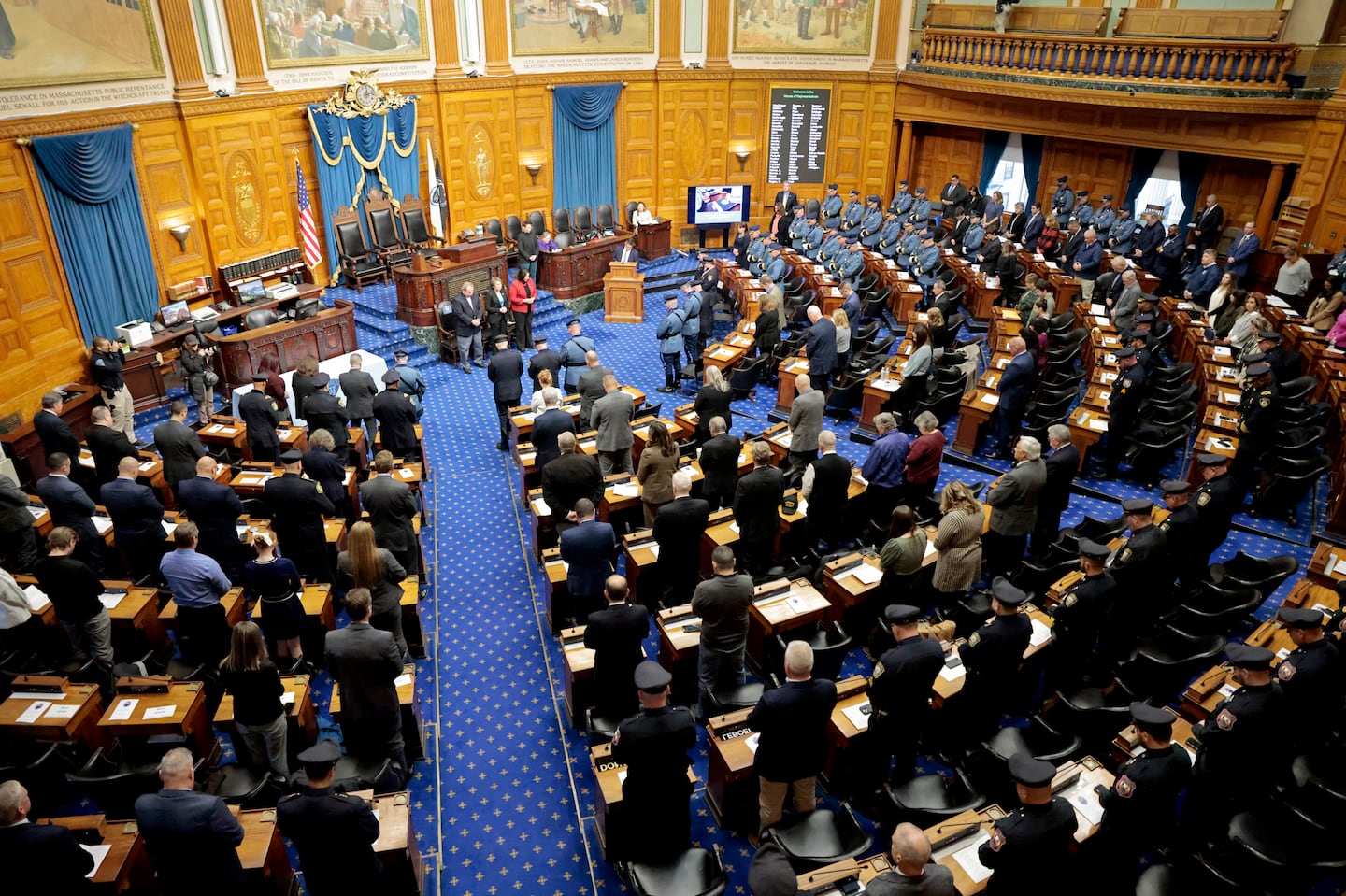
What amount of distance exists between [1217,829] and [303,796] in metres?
4.83

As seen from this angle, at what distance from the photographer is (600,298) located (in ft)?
54.0

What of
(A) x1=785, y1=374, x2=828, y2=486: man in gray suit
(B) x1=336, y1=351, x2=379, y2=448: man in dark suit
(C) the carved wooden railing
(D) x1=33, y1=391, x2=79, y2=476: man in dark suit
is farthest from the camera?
(C) the carved wooden railing

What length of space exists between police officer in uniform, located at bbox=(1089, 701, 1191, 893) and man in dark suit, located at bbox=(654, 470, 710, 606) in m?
3.20

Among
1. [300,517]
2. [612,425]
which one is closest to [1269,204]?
[612,425]

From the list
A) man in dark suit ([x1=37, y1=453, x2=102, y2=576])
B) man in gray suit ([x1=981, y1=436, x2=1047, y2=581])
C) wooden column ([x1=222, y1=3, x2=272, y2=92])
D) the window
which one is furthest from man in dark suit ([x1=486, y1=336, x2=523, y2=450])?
the window

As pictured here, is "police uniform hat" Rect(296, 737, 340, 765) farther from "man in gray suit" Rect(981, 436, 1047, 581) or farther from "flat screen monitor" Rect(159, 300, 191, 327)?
"flat screen monitor" Rect(159, 300, 191, 327)

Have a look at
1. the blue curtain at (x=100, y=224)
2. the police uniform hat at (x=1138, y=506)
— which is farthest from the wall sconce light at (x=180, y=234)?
the police uniform hat at (x=1138, y=506)

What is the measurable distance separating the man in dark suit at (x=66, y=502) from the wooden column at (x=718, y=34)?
16121 mm

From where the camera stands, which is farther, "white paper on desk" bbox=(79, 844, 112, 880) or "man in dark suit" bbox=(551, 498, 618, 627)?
"man in dark suit" bbox=(551, 498, 618, 627)

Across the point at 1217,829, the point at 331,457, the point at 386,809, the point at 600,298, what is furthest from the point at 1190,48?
the point at 386,809

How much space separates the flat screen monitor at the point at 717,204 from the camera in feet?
62.7

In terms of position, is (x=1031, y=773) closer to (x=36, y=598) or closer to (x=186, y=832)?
(x=186, y=832)

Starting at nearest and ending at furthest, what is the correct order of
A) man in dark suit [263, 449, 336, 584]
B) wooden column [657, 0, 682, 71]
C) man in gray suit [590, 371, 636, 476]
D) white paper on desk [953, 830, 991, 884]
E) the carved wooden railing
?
white paper on desk [953, 830, 991, 884] < man in dark suit [263, 449, 336, 584] < man in gray suit [590, 371, 636, 476] < the carved wooden railing < wooden column [657, 0, 682, 71]

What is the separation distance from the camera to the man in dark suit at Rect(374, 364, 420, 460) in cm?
902
